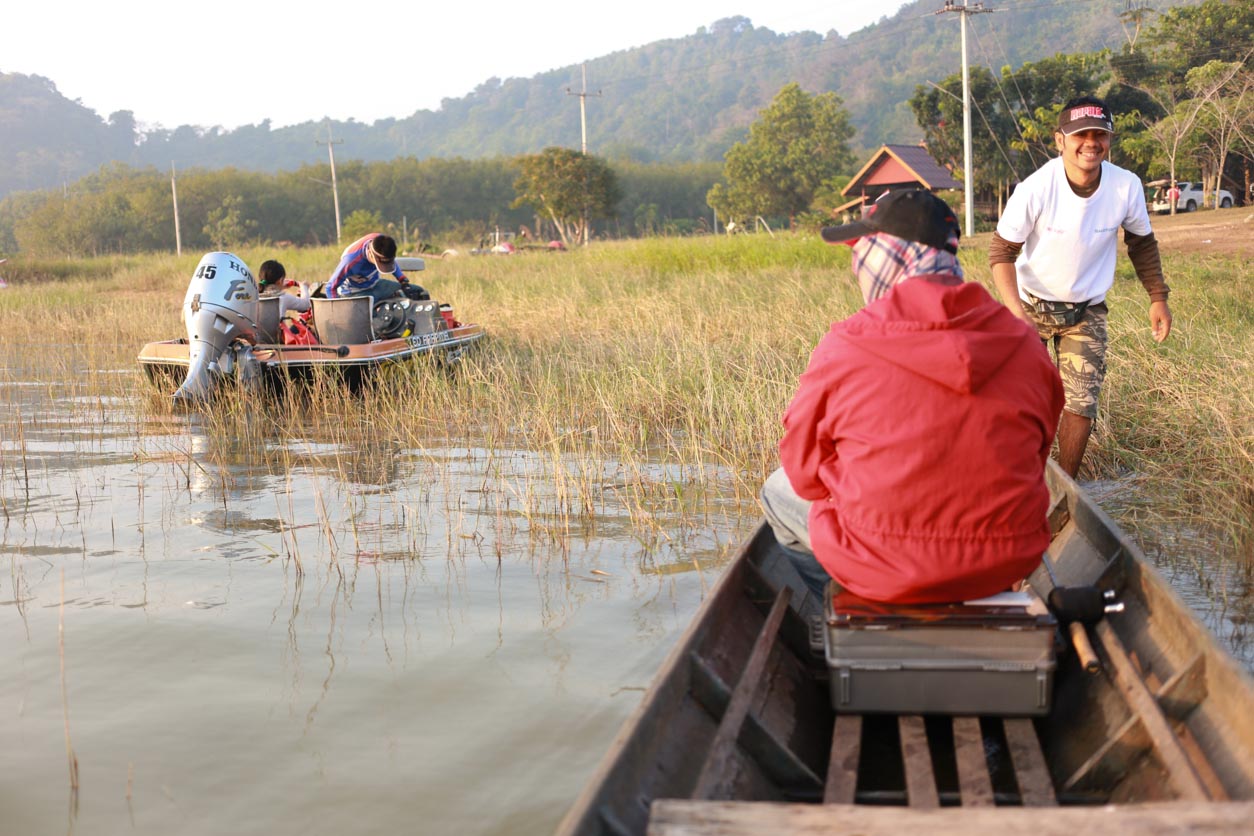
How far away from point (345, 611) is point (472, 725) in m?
1.46

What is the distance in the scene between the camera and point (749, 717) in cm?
313

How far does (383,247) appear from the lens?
458 inches

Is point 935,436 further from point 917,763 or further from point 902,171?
point 902,171

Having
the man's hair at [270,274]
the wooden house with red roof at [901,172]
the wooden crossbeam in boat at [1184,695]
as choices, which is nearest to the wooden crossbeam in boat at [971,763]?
the wooden crossbeam in boat at [1184,695]

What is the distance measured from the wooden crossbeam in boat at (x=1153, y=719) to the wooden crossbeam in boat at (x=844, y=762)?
722mm

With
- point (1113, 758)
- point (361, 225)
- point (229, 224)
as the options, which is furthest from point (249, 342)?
point (229, 224)

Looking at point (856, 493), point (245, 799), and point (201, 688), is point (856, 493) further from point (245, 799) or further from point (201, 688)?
point (201, 688)

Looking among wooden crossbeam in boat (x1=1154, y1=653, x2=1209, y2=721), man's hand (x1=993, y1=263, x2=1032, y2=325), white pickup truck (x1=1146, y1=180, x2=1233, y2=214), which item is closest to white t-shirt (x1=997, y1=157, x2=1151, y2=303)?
man's hand (x1=993, y1=263, x2=1032, y2=325)

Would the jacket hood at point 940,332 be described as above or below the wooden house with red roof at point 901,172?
below

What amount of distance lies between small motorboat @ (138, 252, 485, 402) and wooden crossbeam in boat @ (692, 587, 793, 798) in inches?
311

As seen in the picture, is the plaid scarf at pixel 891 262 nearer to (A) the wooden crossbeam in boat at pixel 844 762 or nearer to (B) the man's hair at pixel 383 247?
(A) the wooden crossbeam in boat at pixel 844 762

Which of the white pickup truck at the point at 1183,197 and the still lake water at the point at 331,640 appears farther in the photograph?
the white pickup truck at the point at 1183,197

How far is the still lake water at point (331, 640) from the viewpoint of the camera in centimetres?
373

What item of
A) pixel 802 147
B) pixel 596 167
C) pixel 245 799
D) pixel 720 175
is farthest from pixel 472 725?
pixel 720 175
